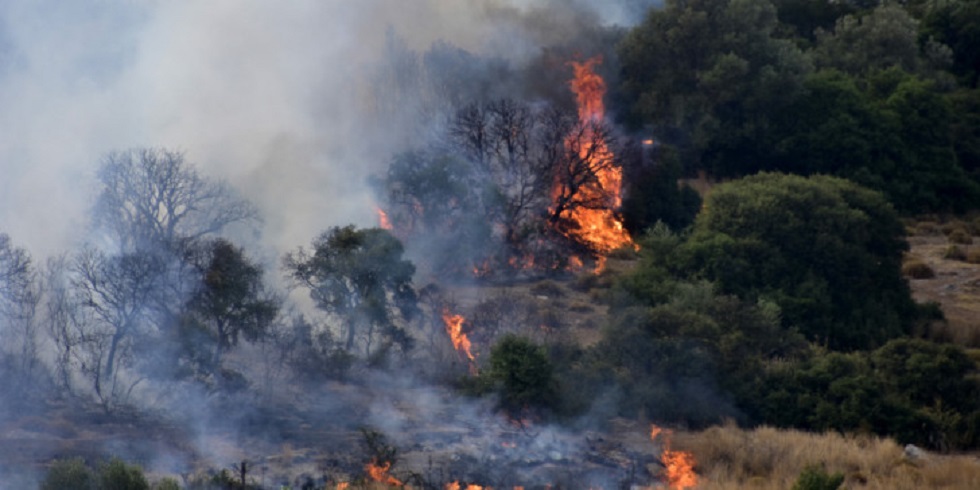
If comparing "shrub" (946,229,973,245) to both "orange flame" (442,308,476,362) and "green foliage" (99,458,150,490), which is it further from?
"green foliage" (99,458,150,490)

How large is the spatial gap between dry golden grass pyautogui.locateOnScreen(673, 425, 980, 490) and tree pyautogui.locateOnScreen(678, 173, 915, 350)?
4.22 m

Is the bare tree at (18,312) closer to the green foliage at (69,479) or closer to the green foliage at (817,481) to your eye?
the green foliage at (69,479)

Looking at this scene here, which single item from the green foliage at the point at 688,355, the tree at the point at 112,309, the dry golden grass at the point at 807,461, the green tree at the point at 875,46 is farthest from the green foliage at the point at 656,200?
the green tree at the point at 875,46

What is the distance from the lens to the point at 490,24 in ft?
99.3

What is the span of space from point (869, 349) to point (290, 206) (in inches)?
387

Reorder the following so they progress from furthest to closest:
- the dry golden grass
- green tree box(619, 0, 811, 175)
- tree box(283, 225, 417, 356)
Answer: green tree box(619, 0, 811, 175) < tree box(283, 225, 417, 356) < the dry golden grass

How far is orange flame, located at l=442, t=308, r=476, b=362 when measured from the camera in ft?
58.8

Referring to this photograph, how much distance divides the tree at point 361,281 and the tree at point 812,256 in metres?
4.87

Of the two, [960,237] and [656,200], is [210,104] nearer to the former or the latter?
[656,200]

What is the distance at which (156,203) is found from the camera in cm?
1889

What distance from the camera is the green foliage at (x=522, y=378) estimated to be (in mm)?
15633

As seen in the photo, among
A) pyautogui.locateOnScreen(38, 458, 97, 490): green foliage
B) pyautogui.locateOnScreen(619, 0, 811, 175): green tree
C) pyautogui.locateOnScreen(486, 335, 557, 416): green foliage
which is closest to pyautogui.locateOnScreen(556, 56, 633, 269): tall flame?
pyautogui.locateOnScreen(619, 0, 811, 175): green tree

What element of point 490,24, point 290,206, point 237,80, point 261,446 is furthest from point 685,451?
point 490,24

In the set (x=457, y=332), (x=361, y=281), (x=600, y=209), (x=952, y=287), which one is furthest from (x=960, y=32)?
(x=361, y=281)
